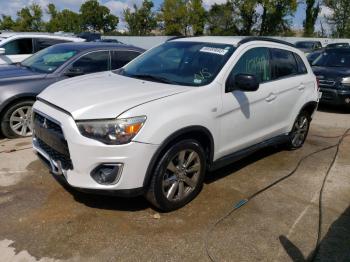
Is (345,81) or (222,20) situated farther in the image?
(222,20)

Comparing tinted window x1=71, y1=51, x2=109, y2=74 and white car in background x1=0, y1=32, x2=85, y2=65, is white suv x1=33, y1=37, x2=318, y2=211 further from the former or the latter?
white car in background x1=0, y1=32, x2=85, y2=65

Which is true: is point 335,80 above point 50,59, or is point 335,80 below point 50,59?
below

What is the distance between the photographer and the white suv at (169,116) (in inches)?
132

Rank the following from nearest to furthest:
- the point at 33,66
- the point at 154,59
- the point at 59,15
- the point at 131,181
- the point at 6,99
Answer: the point at 131,181
the point at 154,59
the point at 6,99
the point at 33,66
the point at 59,15

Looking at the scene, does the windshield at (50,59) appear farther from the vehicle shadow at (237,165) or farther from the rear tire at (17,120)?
the vehicle shadow at (237,165)

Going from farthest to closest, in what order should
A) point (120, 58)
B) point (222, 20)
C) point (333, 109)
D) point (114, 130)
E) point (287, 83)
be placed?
point (222, 20)
point (333, 109)
point (120, 58)
point (287, 83)
point (114, 130)

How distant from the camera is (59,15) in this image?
2421 inches

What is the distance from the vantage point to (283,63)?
5.23m

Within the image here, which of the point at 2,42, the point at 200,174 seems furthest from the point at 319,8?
the point at 200,174

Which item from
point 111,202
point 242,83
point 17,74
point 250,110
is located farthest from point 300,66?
point 17,74

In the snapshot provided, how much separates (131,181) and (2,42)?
6.84 m

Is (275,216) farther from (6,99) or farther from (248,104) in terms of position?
(6,99)

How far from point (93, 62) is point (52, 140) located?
3329 mm

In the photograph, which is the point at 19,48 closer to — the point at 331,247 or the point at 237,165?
the point at 237,165
